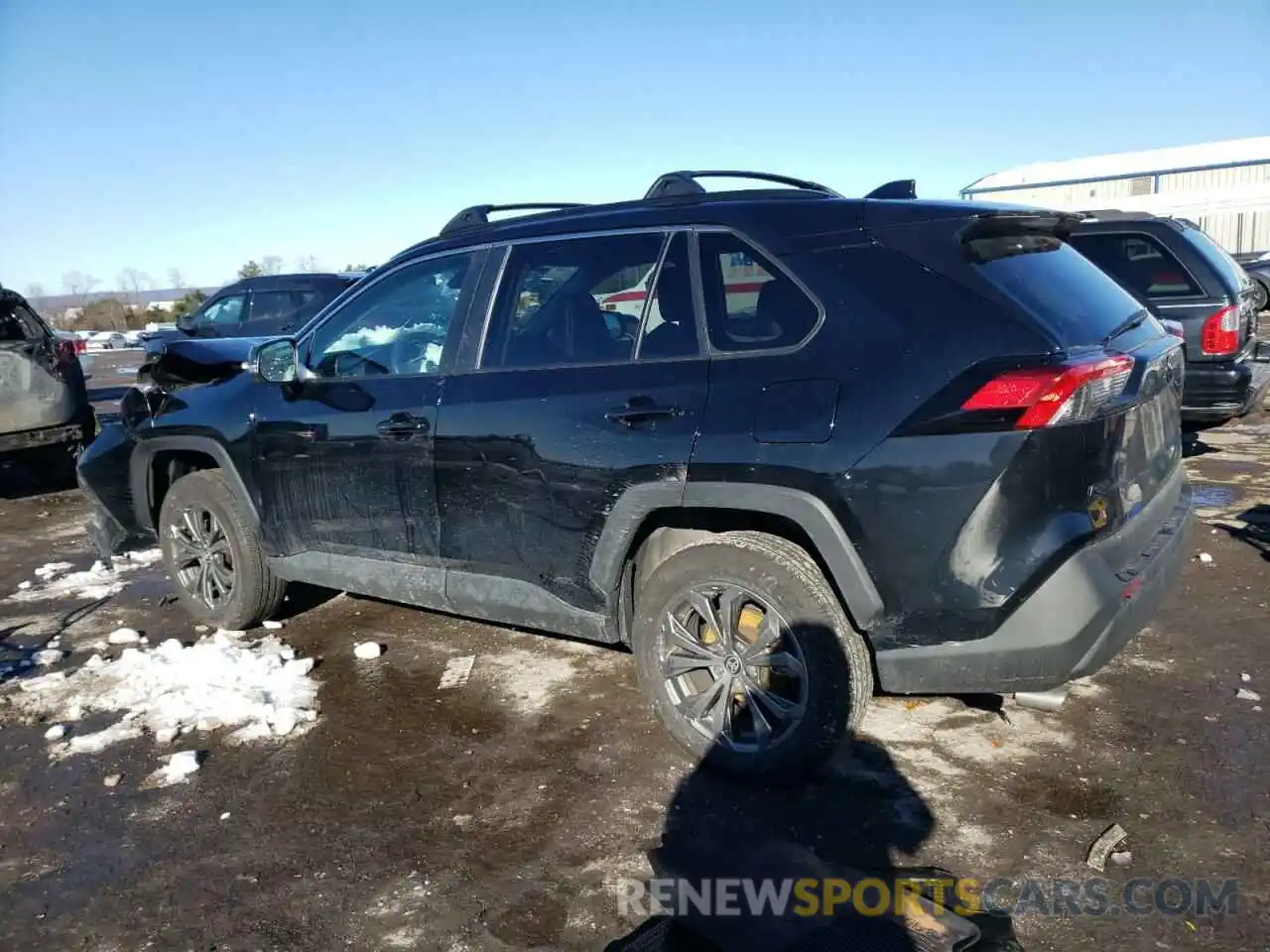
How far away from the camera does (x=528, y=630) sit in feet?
16.5

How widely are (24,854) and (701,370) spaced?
271 cm

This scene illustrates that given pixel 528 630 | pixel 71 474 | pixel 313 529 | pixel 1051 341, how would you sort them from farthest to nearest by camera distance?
pixel 71 474, pixel 528 630, pixel 313 529, pixel 1051 341

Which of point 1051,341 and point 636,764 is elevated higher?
point 1051,341

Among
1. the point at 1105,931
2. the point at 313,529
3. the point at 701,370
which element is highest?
the point at 701,370

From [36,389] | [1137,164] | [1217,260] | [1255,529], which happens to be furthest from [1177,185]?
[36,389]

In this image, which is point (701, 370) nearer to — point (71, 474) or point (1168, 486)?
point (1168, 486)

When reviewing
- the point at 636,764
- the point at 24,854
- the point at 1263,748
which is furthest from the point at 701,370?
the point at 24,854

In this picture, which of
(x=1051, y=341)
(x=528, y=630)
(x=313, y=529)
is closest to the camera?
(x=1051, y=341)

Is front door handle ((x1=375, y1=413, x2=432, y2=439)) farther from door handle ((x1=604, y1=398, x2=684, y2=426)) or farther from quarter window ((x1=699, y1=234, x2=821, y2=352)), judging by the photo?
quarter window ((x1=699, y1=234, x2=821, y2=352))

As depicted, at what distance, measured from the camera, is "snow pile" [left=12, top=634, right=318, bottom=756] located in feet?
13.3

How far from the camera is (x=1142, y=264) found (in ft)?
24.0

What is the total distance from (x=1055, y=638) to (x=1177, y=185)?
47878mm

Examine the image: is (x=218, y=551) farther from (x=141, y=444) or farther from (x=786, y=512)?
(x=786, y=512)

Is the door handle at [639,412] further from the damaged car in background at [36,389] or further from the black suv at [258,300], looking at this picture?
the black suv at [258,300]
